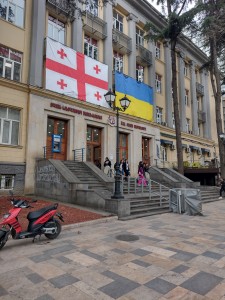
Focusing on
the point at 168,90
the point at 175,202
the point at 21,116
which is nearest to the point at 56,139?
the point at 21,116

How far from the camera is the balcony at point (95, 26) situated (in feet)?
67.9

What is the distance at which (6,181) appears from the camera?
47.3ft

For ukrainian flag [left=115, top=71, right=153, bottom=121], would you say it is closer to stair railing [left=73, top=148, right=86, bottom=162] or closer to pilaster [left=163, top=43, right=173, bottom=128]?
pilaster [left=163, top=43, right=173, bottom=128]

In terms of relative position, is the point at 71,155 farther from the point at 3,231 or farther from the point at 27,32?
the point at 3,231

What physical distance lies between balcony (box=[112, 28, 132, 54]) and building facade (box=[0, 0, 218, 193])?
0.09 meters

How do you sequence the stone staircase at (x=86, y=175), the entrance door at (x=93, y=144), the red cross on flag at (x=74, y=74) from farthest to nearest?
the entrance door at (x=93, y=144) < the red cross on flag at (x=74, y=74) < the stone staircase at (x=86, y=175)

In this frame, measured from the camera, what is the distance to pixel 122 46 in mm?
23297

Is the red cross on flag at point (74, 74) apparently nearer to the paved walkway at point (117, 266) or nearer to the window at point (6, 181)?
the window at point (6, 181)

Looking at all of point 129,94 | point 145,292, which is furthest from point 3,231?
point 129,94

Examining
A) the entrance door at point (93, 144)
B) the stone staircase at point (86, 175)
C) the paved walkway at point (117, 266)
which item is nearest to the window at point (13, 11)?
the entrance door at point (93, 144)

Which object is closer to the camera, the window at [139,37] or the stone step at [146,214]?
the stone step at [146,214]

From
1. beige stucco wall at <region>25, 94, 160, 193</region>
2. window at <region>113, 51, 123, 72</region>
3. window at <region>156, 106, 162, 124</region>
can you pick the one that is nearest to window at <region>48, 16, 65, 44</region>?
beige stucco wall at <region>25, 94, 160, 193</region>

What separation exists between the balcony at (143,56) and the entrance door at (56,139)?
11.9 meters

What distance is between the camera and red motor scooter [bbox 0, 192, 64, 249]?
5.83m
